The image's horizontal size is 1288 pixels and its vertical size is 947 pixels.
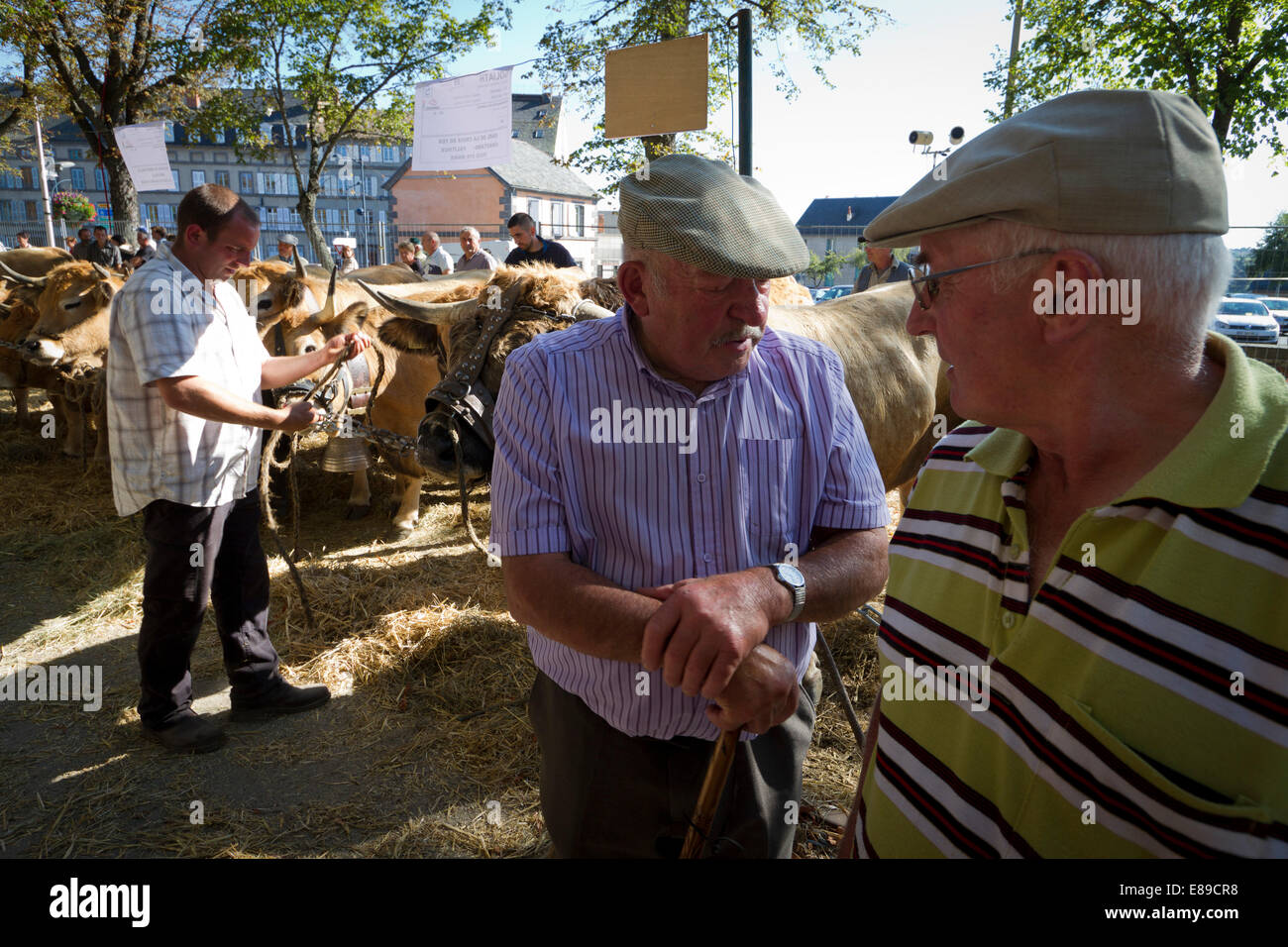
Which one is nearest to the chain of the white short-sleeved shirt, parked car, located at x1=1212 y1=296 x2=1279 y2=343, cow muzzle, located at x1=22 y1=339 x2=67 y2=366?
the white short-sleeved shirt

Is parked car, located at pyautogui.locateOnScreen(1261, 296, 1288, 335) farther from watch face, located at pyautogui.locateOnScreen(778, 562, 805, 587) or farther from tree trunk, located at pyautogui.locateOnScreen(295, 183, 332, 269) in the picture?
tree trunk, located at pyautogui.locateOnScreen(295, 183, 332, 269)

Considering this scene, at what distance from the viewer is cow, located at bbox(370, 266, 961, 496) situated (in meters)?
3.18

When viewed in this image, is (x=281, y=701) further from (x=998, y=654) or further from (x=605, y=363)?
(x=998, y=654)

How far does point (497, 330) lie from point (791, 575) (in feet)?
7.41

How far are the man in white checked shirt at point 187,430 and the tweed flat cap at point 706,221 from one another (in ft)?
7.86

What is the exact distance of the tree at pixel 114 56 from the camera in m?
15.7

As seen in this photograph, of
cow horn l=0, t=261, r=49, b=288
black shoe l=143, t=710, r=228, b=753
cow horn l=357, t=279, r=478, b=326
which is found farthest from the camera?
cow horn l=0, t=261, r=49, b=288

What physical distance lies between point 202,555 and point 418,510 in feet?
11.6

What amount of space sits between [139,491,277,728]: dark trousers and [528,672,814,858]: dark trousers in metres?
2.39

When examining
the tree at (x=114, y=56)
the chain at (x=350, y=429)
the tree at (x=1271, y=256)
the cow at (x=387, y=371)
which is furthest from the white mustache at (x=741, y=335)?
the tree at (x=114, y=56)

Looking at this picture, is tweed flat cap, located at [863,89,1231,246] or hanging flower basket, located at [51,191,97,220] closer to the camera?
tweed flat cap, located at [863,89,1231,246]

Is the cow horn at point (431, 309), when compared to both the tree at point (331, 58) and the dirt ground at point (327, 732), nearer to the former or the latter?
the dirt ground at point (327, 732)

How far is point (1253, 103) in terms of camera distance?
10.5 meters
